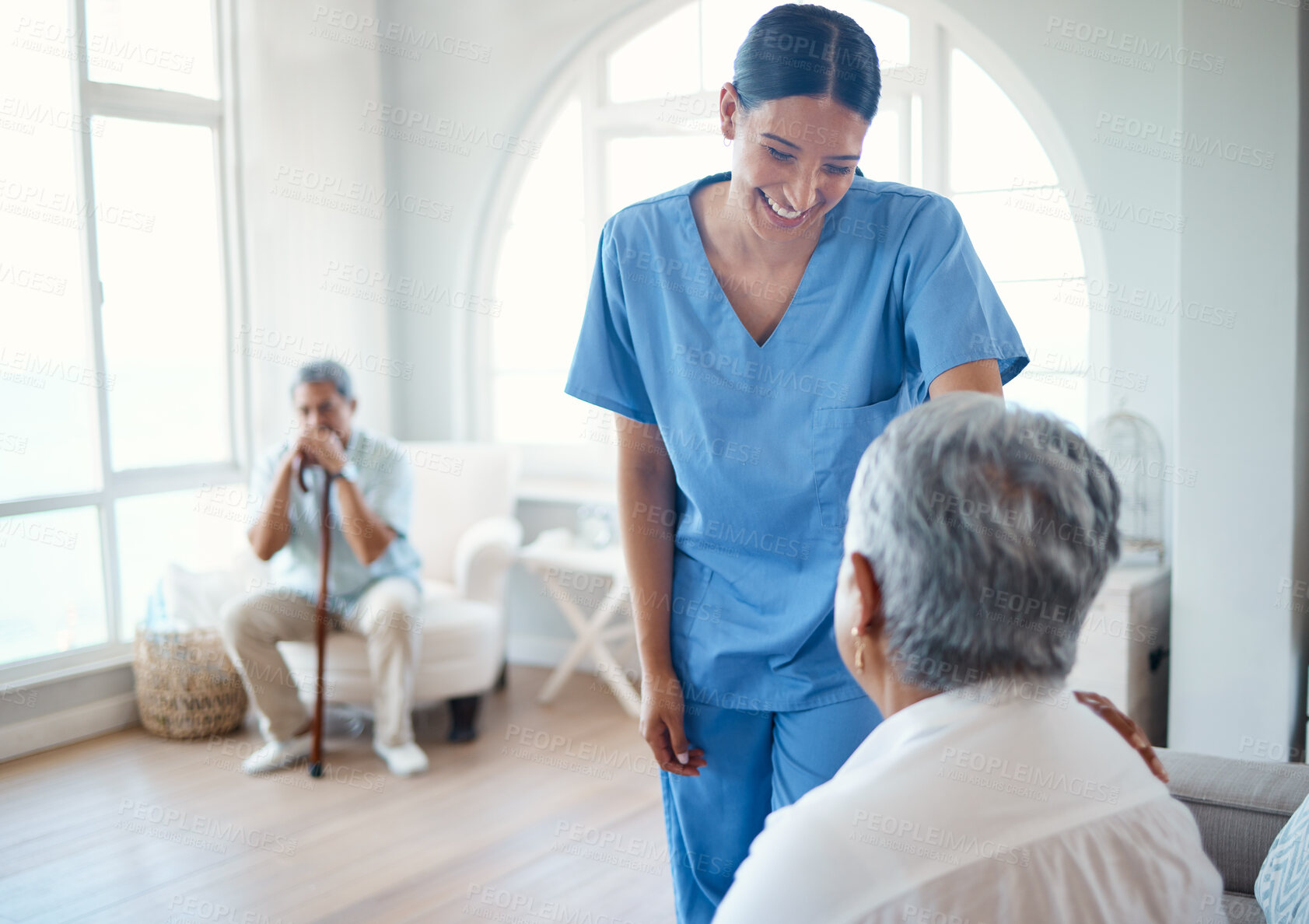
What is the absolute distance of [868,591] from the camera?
927 millimetres

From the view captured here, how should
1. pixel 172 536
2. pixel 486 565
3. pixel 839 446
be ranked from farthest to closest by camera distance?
pixel 172 536
pixel 486 565
pixel 839 446

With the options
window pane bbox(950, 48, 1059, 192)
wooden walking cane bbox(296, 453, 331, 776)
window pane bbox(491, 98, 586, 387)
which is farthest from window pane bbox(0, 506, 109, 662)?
window pane bbox(950, 48, 1059, 192)

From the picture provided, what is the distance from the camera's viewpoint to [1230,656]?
2.86 metres

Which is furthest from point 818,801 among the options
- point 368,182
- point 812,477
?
point 368,182

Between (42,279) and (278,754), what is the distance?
177cm

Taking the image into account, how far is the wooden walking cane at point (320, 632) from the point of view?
11.1 ft

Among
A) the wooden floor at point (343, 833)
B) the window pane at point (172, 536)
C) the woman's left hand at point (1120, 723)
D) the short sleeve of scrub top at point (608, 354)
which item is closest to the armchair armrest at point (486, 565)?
the wooden floor at point (343, 833)

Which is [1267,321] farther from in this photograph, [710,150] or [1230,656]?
[710,150]

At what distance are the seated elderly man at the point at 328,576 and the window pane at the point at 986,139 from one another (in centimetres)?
211

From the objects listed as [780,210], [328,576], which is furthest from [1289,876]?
[328,576]

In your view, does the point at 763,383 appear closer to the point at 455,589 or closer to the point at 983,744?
the point at 983,744

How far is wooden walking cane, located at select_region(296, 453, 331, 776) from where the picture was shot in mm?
3387

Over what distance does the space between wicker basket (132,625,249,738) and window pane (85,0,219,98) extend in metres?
1.94

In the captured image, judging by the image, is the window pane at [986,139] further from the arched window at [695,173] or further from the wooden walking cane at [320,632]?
the wooden walking cane at [320,632]
